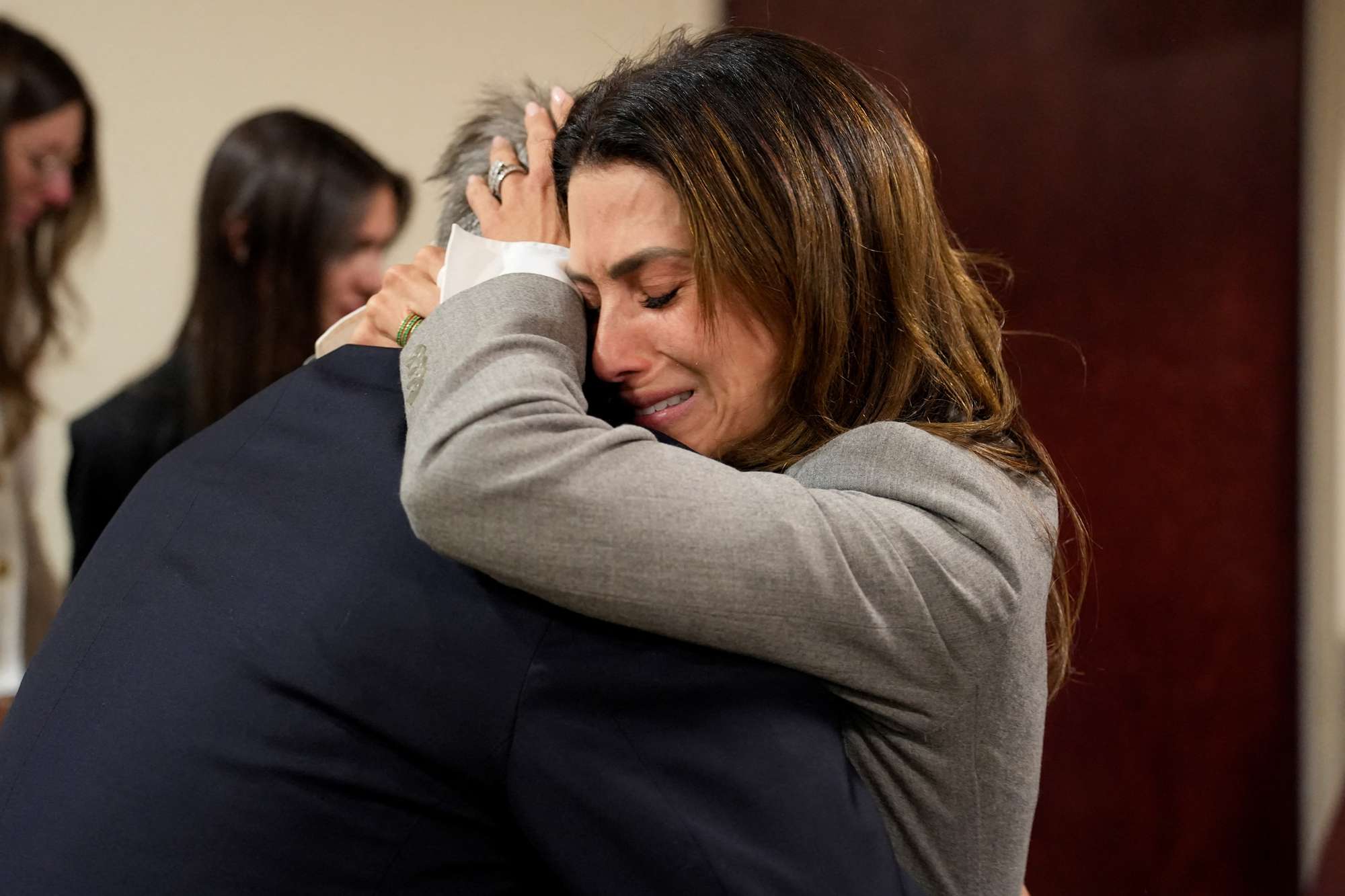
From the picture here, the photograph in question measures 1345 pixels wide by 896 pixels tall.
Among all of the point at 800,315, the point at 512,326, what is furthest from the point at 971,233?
the point at 512,326

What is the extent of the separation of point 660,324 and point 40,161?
1736mm

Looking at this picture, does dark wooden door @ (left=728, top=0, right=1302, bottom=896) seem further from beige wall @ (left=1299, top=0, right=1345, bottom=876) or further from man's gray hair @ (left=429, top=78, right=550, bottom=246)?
man's gray hair @ (left=429, top=78, right=550, bottom=246)

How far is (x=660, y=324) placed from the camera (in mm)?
1162

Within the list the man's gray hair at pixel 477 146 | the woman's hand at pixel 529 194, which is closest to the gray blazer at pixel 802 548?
the woman's hand at pixel 529 194

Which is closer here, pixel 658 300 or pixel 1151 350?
pixel 658 300

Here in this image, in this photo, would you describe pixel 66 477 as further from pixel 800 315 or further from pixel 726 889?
pixel 726 889

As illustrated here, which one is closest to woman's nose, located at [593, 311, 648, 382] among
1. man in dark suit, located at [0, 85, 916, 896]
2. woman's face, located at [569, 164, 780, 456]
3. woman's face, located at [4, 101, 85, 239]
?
woman's face, located at [569, 164, 780, 456]

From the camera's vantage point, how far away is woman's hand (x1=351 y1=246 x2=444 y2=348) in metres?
1.15

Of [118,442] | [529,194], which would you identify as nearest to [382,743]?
[529,194]

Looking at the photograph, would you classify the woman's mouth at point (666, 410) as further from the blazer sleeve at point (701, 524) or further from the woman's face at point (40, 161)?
the woman's face at point (40, 161)

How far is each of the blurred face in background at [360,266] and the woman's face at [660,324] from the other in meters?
1.37

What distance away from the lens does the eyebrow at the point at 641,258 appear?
112 centimetres

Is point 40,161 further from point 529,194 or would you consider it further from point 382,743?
point 382,743

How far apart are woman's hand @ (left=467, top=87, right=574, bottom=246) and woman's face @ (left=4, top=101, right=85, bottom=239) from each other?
4.76ft
